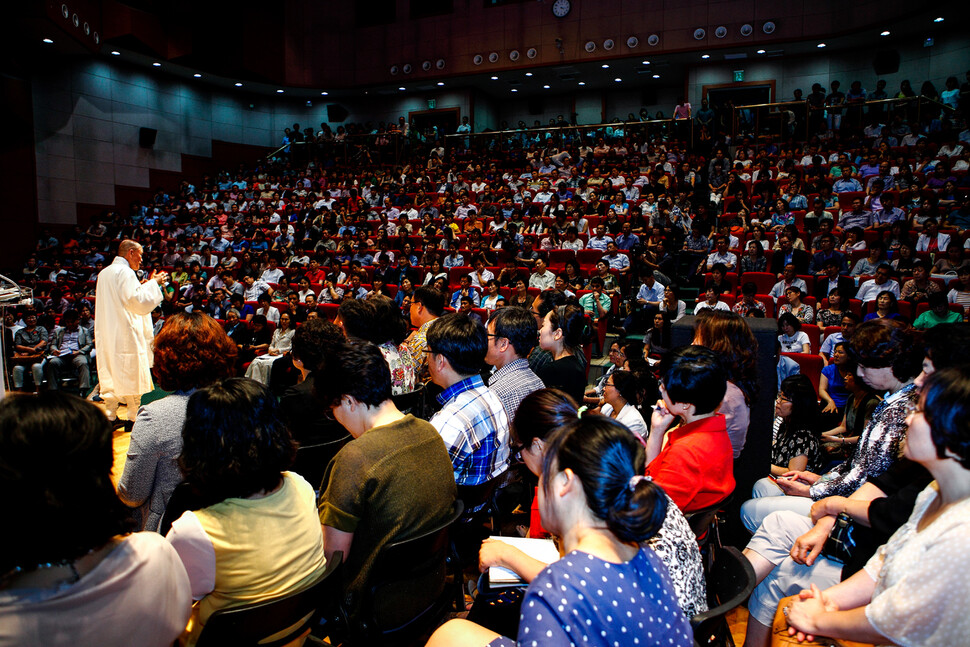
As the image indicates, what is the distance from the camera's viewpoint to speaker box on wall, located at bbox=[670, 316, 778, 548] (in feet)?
8.66

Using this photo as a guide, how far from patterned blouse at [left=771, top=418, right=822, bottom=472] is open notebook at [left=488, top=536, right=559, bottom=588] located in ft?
6.06

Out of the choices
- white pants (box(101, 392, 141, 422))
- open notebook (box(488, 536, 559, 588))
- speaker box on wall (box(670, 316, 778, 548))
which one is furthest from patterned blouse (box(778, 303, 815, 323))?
white pants (box(101, 392, 141, 422))

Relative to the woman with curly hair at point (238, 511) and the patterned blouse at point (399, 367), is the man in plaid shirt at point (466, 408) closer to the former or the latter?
the woman with curly hair at point (238, 511)

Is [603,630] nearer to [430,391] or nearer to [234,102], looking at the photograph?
[430,391]

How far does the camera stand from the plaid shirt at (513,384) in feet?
8.79

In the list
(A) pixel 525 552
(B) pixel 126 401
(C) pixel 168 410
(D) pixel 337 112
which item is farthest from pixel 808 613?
(D) pixel 337 112

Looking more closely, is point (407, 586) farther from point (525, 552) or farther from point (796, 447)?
point (796, 447)

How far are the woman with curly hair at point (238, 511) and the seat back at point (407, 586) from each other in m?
0.22

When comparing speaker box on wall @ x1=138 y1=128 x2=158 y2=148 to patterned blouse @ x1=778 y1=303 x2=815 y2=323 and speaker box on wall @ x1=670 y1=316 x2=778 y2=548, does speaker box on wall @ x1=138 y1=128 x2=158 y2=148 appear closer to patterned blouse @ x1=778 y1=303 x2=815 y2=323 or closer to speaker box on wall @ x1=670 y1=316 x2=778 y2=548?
patterned blouse @ x1=778 y1=303 x2=815 y2=323

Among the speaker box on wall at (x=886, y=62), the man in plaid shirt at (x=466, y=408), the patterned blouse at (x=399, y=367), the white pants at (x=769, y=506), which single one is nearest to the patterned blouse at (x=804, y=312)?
the white pants at (x=769, y=506)

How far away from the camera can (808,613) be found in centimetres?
141

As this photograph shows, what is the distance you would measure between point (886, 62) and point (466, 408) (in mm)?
14617

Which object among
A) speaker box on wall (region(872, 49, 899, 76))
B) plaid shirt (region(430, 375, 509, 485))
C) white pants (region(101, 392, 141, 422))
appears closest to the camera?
plaid shirt (region(430, 375, 509, 485))

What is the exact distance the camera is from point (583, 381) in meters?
3.23
